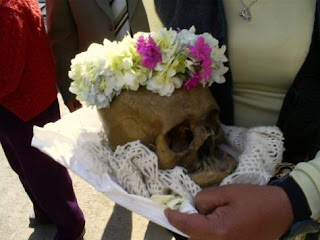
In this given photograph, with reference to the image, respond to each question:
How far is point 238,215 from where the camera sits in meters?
0.82

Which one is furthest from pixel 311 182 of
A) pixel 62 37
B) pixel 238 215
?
pixel 62 37

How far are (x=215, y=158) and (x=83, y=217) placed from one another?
1.50 meters

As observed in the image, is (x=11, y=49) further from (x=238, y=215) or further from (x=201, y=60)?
(x=238, y=215)

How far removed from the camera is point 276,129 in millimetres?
993

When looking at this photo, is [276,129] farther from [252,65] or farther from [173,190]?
[173,190]

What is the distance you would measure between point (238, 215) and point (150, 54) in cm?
39

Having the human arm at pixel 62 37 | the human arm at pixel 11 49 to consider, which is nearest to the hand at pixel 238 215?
the human arm at pixel 11 49

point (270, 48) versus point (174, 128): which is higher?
point (270, 48)

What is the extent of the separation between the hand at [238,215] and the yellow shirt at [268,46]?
0.28 m

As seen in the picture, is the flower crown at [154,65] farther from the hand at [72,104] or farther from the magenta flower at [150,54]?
the hand at [72,104]

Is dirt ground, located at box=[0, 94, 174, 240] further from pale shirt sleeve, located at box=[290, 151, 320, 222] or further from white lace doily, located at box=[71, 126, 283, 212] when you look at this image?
pale shirt sleeve, located at box=[290, 151, 320, 222]

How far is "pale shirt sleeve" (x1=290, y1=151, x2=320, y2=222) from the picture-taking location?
0.85m

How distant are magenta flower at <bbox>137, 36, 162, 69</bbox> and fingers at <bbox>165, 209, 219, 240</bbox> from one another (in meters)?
0.32

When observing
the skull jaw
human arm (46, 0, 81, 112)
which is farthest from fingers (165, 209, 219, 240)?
human arm (46, 0, 81, 112)
